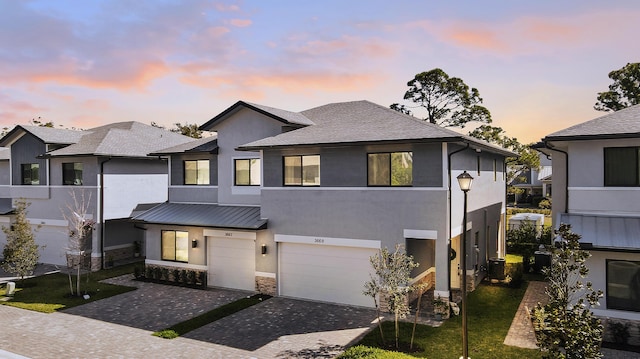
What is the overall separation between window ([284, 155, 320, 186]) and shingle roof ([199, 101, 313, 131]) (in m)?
2.38

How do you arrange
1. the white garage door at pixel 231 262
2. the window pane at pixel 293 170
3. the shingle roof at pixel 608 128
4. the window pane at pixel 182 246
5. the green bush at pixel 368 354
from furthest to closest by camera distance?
the window pane at pixel 182 246
the white garage door at pixel 231 262
the window pane at pixel 293 170
the shingle roof at pixel 608 128
the green bush at pixel 368 354

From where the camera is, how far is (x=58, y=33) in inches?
752

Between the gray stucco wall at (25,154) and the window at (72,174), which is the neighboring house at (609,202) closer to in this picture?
the window at (72,174)

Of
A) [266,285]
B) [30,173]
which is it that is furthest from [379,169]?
[30,173]

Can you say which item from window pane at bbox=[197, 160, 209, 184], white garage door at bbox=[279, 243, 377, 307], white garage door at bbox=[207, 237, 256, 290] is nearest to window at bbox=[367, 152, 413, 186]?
white garage door at bbox=[279, 243, 377, 307]

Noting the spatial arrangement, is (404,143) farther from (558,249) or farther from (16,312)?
(16,312)

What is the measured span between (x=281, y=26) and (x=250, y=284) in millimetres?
11203

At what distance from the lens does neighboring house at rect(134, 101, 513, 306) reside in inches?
616

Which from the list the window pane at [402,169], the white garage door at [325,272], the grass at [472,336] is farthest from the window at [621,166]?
the white garage door at [325,272]

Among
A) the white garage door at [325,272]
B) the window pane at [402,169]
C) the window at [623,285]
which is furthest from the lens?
the white garage door at [325,272]

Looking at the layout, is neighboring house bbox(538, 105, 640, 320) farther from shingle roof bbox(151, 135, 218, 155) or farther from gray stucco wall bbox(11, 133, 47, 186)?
gray stucco wall bbox(11, 133, 47, 186)

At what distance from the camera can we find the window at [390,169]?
15.9m

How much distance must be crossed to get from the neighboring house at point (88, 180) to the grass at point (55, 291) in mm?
2171

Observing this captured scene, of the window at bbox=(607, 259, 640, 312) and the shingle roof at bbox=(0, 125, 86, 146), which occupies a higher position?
the shingle roof at bbox=(0, 125, 86, 146)
